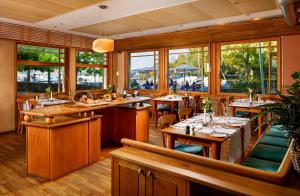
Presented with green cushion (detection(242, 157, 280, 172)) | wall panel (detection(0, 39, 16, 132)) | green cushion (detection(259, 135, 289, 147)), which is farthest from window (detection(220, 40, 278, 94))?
wall panel (detection(0, 39, 16, 132))

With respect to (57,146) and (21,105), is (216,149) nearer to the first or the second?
(57,146)

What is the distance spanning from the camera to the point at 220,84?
24.2ft

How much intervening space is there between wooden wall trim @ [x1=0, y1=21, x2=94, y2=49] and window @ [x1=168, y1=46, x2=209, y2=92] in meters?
3.32

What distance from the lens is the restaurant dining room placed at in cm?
174

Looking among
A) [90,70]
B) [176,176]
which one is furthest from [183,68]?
[176,176]

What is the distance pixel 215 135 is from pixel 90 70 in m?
6.98

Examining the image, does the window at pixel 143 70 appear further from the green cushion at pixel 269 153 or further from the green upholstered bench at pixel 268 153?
the green cushion at pixel 269 153

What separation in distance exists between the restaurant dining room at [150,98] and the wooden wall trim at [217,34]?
33 millimetres

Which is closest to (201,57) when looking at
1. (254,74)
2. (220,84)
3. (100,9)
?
(220,84)

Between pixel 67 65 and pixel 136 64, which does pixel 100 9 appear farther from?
pixel 136 64

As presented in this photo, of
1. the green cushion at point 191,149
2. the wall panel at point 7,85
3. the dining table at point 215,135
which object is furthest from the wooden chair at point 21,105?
the green cushion at point 191,149

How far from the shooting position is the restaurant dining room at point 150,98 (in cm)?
174

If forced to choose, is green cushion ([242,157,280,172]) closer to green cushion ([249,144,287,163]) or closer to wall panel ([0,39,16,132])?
green cushion ([249,144,287,163])

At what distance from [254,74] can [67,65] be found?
627cm
